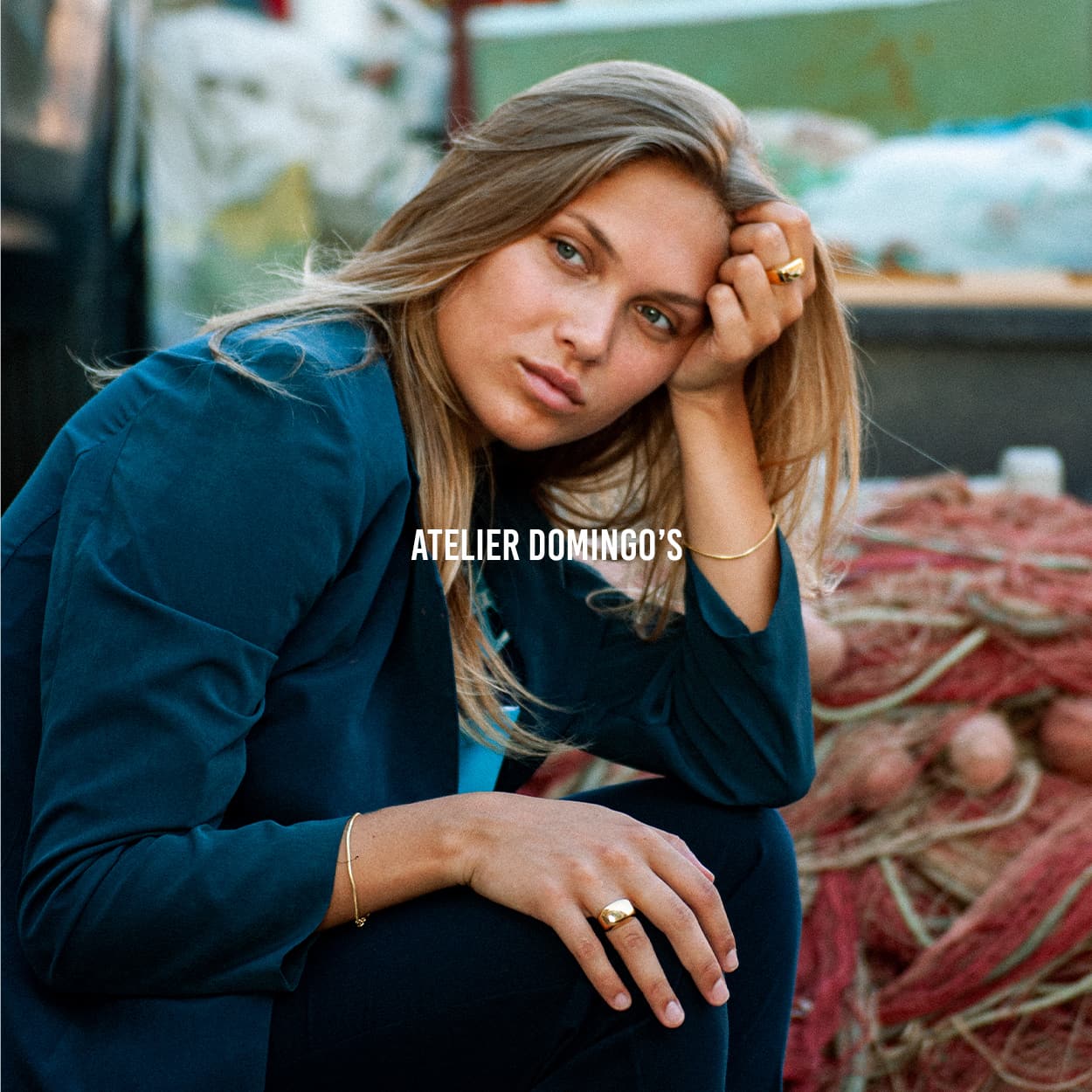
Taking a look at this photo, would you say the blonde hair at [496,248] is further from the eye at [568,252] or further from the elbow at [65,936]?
the elbow at [65,936]

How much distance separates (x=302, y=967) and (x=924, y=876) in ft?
3.28

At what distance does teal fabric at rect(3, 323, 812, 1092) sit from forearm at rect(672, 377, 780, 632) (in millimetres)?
341

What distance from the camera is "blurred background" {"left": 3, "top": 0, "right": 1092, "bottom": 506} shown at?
303 centimetres

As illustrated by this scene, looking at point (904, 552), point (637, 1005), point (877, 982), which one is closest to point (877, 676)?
point (904, 552)

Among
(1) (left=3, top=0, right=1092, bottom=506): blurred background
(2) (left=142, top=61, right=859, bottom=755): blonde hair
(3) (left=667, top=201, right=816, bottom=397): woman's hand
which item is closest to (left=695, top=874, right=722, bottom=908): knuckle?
(2) (left=142, top=61, right=859, bottom=755): blonde hair

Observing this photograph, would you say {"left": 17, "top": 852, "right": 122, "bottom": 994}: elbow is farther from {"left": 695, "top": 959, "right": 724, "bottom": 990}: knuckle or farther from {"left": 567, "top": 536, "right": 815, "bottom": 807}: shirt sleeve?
{"left": 567, "top": 536, "right": 815, "bottom": 807}: shirt sleeve

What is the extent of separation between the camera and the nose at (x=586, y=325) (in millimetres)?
1168

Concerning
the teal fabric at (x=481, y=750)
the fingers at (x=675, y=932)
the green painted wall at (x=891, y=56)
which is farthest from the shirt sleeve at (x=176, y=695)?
the green painted wall at (x=891, y=56)

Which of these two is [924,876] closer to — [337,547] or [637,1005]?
[637,1005]

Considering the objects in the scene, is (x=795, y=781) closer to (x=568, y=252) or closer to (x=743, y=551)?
(x=743, y=551)

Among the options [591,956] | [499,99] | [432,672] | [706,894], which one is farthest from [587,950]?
[499,99]

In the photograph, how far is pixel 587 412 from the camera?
123 cm

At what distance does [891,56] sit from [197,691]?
3847 mm

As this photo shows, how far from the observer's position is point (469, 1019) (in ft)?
3.24
